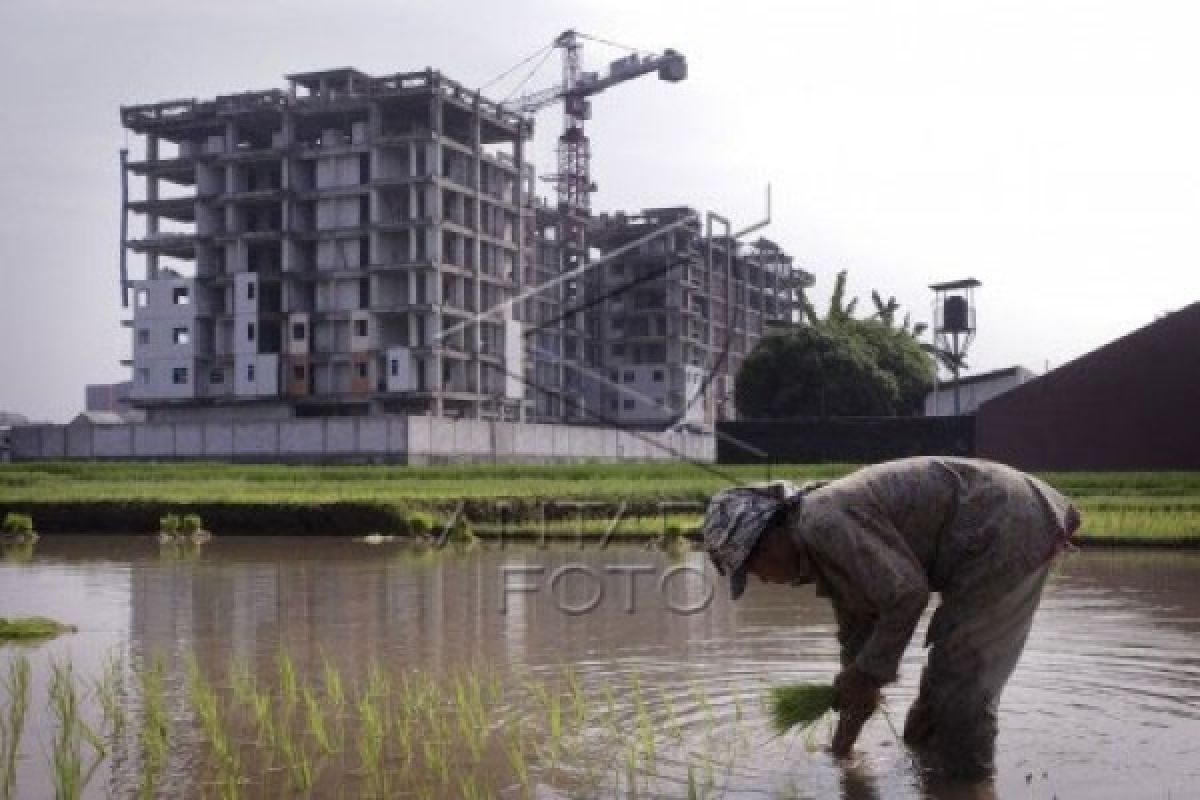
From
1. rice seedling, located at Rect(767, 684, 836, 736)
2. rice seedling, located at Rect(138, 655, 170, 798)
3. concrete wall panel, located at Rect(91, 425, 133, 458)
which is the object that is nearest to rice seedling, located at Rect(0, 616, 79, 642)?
rice seedling, located at Rect(138, 655, 170, 798)

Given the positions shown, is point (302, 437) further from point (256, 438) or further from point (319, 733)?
point (319, 733)

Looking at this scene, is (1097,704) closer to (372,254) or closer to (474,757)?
(474,757)

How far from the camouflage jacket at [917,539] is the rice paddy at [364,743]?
84 cm

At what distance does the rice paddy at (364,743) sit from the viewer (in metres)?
5.25

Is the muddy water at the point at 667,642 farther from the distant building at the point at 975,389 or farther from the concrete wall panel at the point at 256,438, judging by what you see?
the concrete wall panel at the point at 256,438

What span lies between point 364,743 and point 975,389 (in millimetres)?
47286

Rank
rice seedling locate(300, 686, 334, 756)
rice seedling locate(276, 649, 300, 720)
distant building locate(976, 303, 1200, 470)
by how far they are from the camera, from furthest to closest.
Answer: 1. distant building locate(976, 303, 1200, 470)
2. rice seedling locate(276, 649, 300, 720)
3. rice seedling locate(300, 686, 334, 756)

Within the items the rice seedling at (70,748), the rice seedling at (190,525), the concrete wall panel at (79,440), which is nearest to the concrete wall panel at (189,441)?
the concrete wall panel at (79,440)

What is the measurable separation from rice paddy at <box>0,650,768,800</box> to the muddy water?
0.18ft

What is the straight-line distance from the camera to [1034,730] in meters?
6.25

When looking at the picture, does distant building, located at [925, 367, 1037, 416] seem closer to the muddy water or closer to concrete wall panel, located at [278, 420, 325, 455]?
concrete wall panel, located at [278, 420, 325, 455]

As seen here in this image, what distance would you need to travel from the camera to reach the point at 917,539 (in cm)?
500

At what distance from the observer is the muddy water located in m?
5.45

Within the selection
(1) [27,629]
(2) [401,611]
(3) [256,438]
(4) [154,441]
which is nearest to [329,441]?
(3) [256,438]
